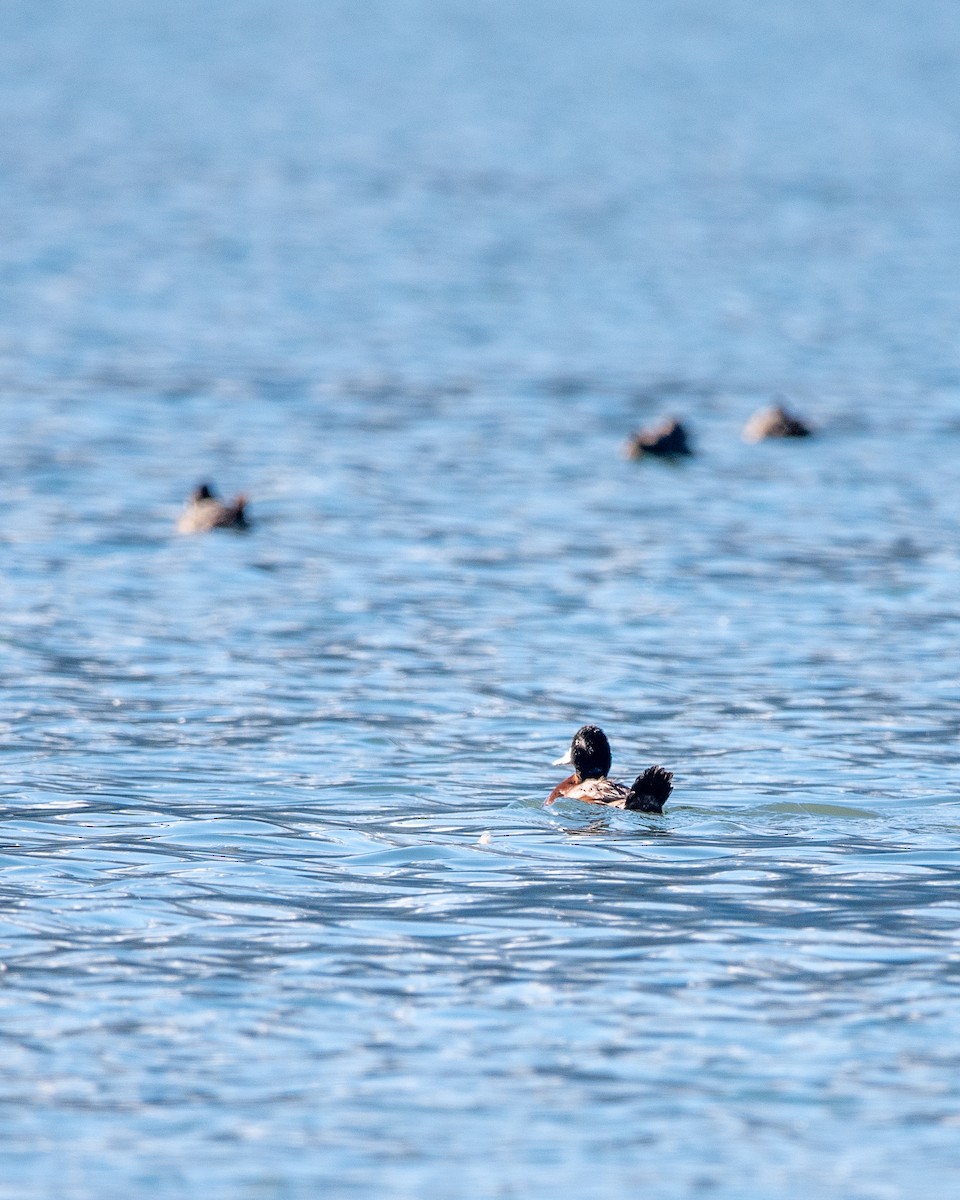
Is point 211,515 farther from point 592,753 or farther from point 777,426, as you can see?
point 592,753

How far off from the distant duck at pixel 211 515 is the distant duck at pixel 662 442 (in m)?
6.24

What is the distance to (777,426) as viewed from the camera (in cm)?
2988

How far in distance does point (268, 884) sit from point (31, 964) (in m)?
1.82

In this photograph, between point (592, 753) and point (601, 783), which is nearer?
point (601, 783)

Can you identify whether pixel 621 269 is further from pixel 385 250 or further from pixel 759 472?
pixel 759 472

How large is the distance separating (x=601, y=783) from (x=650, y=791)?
560mm

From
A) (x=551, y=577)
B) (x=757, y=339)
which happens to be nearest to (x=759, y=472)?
(x=551, y=577)

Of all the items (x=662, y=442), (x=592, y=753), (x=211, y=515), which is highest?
(x=662, y=442)

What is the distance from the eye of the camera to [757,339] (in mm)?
40125

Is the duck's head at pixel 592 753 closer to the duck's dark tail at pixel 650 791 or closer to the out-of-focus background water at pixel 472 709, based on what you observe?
the out-of-focus background water at pixel 472 709

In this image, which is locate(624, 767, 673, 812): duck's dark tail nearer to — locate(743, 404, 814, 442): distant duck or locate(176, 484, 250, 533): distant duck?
locate(176, 484, 250, 533): distant duck

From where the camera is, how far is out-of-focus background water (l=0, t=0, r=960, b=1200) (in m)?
9.73

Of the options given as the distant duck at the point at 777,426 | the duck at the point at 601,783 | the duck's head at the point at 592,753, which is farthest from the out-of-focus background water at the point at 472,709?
the duck's head at the point at 592,753

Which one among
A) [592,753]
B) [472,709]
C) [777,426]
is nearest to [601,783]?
[592,753]
